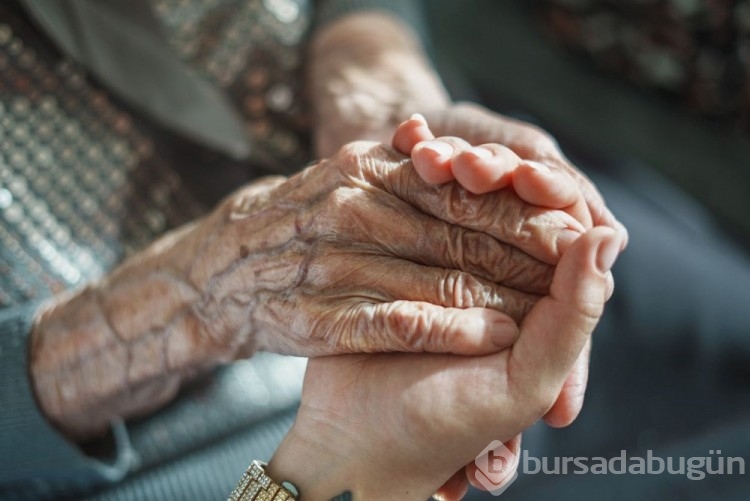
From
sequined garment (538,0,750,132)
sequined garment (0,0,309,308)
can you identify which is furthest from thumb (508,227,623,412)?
sequined garment (538,0,750,132)

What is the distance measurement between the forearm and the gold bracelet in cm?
14

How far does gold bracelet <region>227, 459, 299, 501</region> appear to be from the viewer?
0.57m

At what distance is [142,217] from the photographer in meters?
0.91

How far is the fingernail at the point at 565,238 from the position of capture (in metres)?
0.54

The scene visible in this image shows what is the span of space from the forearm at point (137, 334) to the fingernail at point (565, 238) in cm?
30

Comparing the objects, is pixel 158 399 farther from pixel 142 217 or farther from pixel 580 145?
pixel 580 145

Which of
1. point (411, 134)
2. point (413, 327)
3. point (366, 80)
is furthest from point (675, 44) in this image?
point (413, 327)

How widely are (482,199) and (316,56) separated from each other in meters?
0.61

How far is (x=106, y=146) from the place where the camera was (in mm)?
898

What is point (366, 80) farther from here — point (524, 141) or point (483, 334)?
point (483, 334)

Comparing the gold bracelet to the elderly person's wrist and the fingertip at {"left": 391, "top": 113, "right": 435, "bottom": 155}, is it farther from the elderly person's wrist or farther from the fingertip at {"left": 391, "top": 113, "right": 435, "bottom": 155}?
the elderly person's wrist

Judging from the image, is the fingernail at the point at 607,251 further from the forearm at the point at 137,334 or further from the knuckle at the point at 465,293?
the forearm at the point at 137,334

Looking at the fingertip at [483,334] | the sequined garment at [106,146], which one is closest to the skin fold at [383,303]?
the fingertip at [483,334]

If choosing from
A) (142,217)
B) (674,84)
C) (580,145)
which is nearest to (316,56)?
(142,217)
